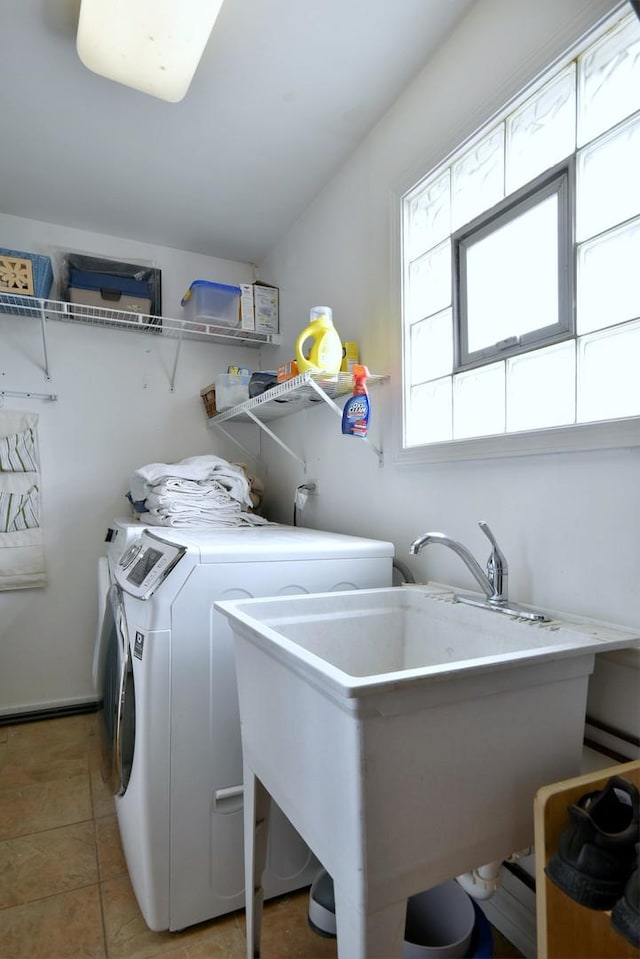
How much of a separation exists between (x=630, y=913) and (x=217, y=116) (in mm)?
2402

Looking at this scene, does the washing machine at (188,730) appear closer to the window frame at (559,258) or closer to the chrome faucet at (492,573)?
the chrome faucet at (492,573)

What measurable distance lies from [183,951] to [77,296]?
2535 millimetres

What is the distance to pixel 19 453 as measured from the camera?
254 cm

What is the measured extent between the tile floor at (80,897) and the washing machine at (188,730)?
0.06 m

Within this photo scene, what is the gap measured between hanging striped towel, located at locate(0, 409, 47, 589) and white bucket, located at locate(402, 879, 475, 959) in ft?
7.39

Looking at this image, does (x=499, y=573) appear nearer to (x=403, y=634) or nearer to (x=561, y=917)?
(x=403, y=634)

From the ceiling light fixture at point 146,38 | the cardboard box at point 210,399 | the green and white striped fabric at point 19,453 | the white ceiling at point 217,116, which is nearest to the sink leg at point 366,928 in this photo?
the ceiling light fixture at point 146,38

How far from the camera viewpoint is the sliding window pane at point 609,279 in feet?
3.67

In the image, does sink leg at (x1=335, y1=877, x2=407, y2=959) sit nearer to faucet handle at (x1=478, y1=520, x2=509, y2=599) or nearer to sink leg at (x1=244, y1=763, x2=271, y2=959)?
sink leg at (x1=244, y1=763, x2=271, y2=959)

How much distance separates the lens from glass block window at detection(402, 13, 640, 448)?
Result: 115cm

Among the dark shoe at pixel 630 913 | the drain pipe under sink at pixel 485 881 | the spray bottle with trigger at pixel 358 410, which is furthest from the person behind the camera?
the spray bottle with trigger at pixel 358 410

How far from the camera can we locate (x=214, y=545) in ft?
4.65

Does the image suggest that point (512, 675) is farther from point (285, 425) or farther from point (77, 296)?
point (77, 296)

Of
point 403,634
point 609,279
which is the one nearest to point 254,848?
point 403,634
